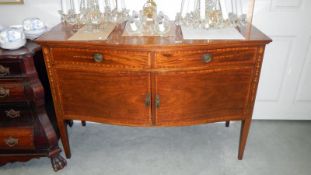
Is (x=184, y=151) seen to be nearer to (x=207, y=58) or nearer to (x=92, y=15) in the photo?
(x=207, y=58)

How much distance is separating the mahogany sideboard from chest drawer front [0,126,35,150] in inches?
8.9

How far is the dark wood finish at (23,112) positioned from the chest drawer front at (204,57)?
76cm

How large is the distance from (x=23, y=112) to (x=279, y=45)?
6.39 ft

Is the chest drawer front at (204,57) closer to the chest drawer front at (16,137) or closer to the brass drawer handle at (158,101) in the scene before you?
the brass drawer handle at (158,101)

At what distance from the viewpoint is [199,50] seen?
4.57ft

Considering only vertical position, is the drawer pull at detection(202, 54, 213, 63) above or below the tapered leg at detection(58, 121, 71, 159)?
above

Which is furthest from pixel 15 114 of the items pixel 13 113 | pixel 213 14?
pixel 213 14

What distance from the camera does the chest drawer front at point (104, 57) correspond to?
140 cm

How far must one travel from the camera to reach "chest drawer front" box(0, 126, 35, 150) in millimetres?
1623

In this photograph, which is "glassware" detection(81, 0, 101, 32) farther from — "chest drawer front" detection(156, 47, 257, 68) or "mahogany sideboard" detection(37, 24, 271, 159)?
"chest drawer front" detection(156, 47, 257, 68)

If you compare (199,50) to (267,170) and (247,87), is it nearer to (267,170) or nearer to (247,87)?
(247,87)

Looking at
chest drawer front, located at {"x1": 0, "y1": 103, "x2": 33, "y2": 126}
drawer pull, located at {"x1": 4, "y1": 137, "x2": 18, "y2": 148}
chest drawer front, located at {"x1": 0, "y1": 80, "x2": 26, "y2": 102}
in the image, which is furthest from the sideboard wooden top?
drawer pull, located at {"x1": 4, "y1": 137, "x2": 18, "y2": 148}

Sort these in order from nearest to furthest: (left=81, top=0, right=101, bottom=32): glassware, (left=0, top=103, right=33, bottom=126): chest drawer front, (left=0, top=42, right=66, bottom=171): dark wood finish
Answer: (left=0, top=42, right=66, bottom=171): dark wood finish
(left=0, top=103, right=33, bottom=126): chest drawer front
(left=81, top=0, right=101, bottom=32): glassware

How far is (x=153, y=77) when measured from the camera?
1.44 m
